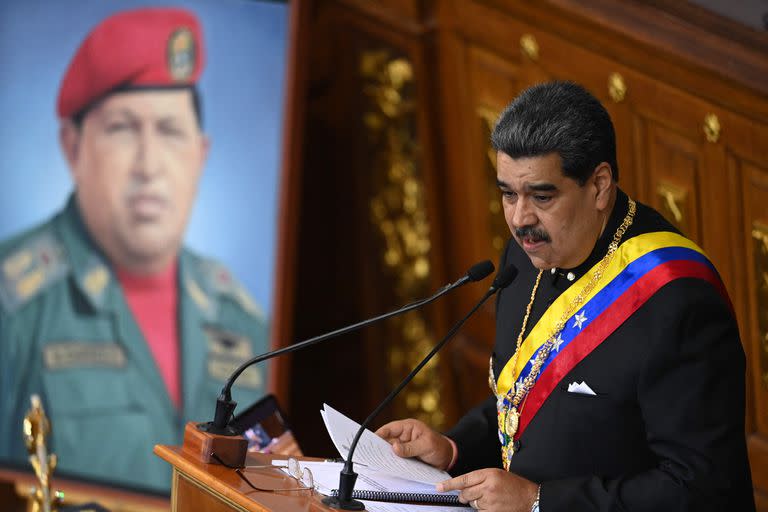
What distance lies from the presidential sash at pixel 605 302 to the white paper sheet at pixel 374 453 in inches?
7.4

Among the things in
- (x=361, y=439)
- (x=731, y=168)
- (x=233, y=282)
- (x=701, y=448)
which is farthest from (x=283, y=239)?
(x=701, y=448)

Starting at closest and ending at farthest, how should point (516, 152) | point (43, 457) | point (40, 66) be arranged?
point (516, 152), point (43, 457), point (40, 66)

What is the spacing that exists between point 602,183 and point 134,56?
213 centimetres

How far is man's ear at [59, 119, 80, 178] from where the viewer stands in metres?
3.72

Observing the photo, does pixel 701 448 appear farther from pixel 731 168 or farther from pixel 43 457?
pixel 43 457

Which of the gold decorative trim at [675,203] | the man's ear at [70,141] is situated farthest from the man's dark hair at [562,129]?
the man's ear at [70,141]

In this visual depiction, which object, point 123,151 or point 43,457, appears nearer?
point 43,457

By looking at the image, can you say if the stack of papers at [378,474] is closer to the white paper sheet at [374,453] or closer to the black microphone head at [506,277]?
the white paper sheet at [374,453]

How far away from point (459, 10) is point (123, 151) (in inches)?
45.0

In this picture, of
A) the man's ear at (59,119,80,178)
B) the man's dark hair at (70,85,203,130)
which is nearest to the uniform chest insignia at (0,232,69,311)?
the man's ear at (59,119,80,178)

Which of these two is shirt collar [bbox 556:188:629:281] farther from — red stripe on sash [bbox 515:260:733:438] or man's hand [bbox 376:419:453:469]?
man's hand [bbox 376:419:453:469]

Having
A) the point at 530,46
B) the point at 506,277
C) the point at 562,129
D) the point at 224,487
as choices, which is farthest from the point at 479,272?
the point at 530,46

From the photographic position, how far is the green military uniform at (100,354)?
11.9ft

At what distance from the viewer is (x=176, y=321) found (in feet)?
12.1
